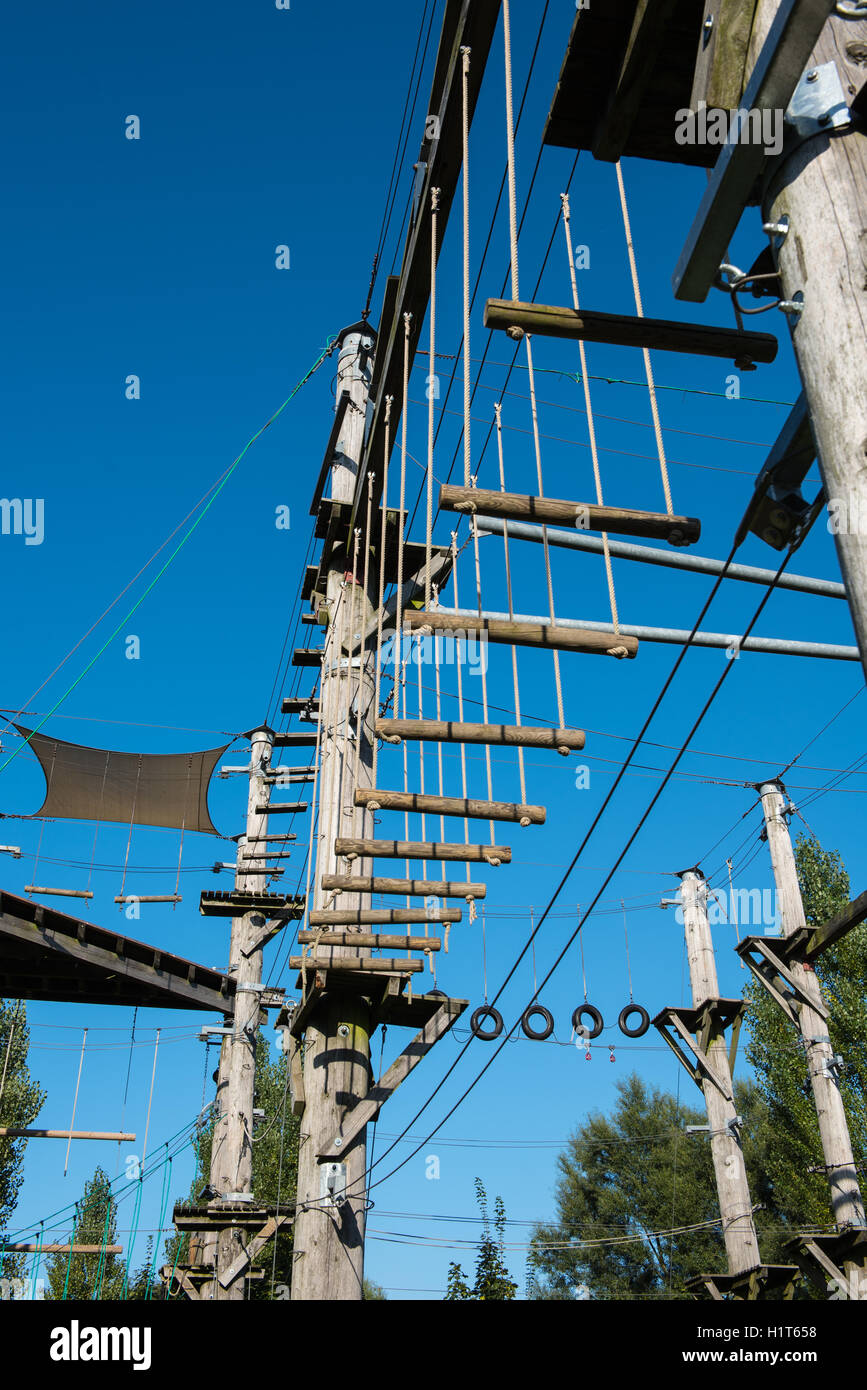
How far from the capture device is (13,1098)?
25297 mm

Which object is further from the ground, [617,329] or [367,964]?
[617,329]

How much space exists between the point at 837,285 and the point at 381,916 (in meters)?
4.68

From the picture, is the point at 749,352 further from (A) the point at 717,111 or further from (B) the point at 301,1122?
(B) the point at 301,1122

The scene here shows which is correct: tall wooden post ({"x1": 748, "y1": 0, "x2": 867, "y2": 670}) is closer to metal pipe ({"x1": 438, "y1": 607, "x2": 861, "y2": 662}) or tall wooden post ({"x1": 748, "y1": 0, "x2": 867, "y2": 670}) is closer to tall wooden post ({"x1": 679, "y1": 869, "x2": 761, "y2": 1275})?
metal pipe ({"x1": 438, "y1": 607, "x2": 861, "y2": 662})

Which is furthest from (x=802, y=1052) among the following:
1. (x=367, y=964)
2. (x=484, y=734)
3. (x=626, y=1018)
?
(x=484, y=734)

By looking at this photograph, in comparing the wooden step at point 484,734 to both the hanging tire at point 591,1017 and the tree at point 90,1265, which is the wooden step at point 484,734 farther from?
the tree at point 90,1265

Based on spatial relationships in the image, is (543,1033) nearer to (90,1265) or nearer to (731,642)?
(731,642)

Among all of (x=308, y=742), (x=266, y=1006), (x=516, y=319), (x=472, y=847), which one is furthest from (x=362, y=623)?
(x=266, y=1006)

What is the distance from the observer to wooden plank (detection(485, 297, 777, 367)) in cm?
316

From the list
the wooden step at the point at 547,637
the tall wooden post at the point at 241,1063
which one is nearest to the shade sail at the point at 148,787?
the tall wooden post at the point at 241,1063

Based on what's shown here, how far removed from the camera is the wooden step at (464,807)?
16.6 ft

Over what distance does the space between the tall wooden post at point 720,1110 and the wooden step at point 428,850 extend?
5.77m
